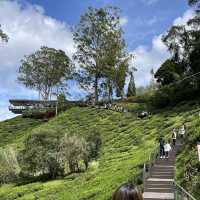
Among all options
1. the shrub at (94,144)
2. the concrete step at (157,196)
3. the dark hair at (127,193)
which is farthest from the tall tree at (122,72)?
the dark hair at (127,193)

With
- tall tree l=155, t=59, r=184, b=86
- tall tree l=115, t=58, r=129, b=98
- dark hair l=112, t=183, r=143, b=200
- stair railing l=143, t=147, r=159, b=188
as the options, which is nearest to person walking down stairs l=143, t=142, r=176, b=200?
stair railing l=143, t=147, r=159, b=188

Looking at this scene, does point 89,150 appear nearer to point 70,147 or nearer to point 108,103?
point 70,147

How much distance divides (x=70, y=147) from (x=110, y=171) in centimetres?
993

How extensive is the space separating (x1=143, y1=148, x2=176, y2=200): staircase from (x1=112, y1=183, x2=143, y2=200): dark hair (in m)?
16.0

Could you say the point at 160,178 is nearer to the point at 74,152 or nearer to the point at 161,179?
the point at 161,179

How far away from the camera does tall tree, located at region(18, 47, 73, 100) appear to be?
98375mm

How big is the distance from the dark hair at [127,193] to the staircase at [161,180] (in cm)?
1603

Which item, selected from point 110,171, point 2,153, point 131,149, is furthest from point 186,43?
point 110,171

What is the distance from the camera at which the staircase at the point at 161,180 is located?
71.8ft

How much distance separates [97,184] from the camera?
34.5m

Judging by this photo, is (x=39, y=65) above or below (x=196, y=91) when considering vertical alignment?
above

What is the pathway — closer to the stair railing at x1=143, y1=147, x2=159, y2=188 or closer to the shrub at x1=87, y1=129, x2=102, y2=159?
the stair railing at x1=143, y1=147, x2=159, y2=188

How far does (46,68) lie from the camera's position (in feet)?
326

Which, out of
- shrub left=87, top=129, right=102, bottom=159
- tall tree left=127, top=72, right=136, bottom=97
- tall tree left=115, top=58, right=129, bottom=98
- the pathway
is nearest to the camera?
the pathway
